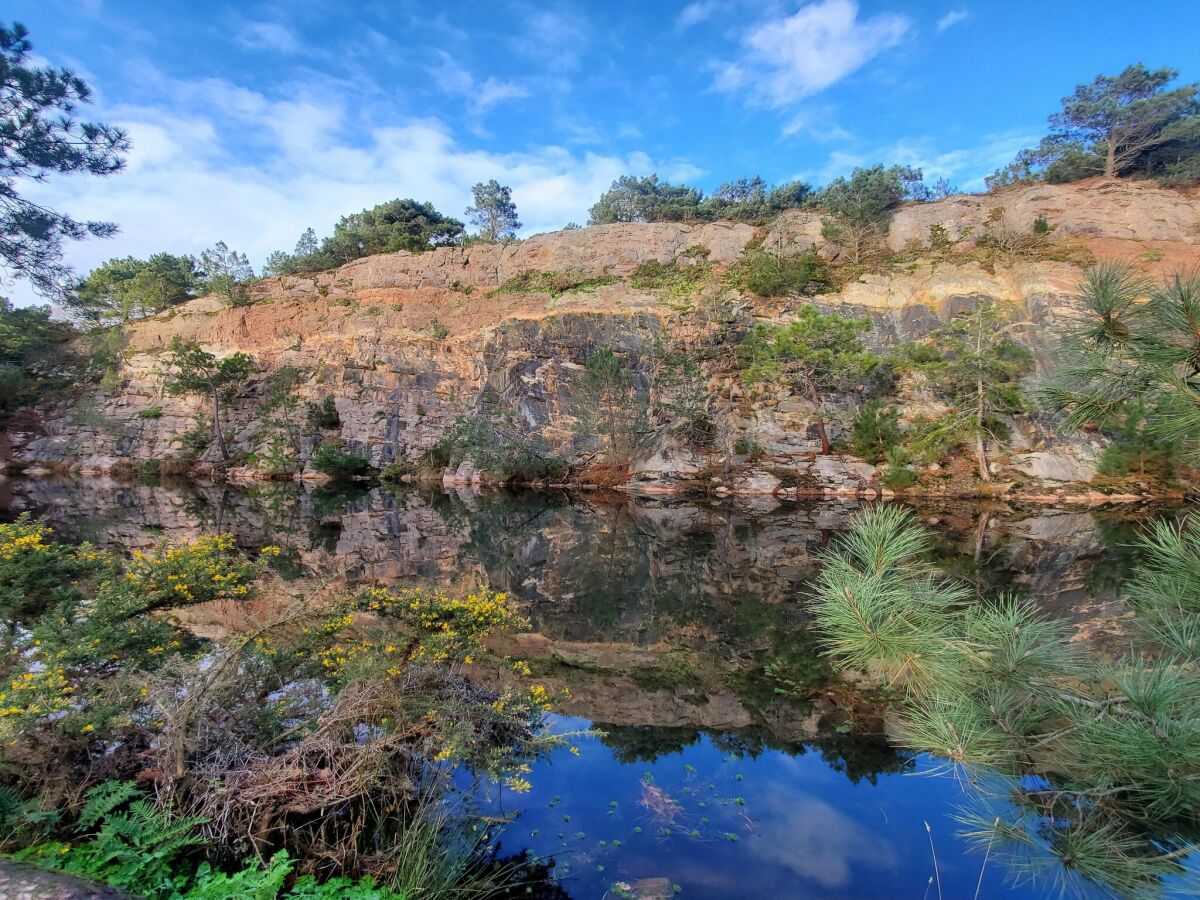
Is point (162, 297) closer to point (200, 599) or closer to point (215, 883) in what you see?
point (200, 599)

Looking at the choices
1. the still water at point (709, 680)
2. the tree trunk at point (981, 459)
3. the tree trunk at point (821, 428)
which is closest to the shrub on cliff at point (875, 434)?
the tree trunk at point (821, 428)

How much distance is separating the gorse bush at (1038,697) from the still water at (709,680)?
0.96ft

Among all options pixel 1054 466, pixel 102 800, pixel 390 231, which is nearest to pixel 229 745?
pixel 102 800

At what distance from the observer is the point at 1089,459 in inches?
867

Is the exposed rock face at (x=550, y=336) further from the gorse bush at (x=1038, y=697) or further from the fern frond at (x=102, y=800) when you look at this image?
the fern frond at (x=102, y=800)

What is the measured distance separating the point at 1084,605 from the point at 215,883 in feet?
34.8

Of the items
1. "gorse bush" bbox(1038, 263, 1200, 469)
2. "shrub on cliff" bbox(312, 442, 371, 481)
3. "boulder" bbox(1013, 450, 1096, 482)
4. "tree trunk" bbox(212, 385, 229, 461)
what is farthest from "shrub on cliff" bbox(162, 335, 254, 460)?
"boulder" bbox(1013, 450, 1096, 482)

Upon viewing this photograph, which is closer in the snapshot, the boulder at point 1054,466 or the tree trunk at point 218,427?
the boulder at point 1054,466

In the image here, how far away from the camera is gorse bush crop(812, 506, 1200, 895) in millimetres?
2451

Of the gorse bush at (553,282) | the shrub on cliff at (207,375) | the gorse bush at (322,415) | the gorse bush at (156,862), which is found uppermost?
the gorse bush at (553,282)

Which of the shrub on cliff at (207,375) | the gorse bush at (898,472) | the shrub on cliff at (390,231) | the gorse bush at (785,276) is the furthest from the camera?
the shrub on cliff at (390,231)

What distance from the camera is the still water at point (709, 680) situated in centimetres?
394

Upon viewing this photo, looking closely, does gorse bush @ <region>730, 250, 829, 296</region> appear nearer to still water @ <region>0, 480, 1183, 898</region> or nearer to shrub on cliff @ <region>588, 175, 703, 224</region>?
shrub on cliff @ <region>588, 175, 703, 224</region>

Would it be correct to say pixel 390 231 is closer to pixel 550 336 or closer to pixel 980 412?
pixel 550 336
